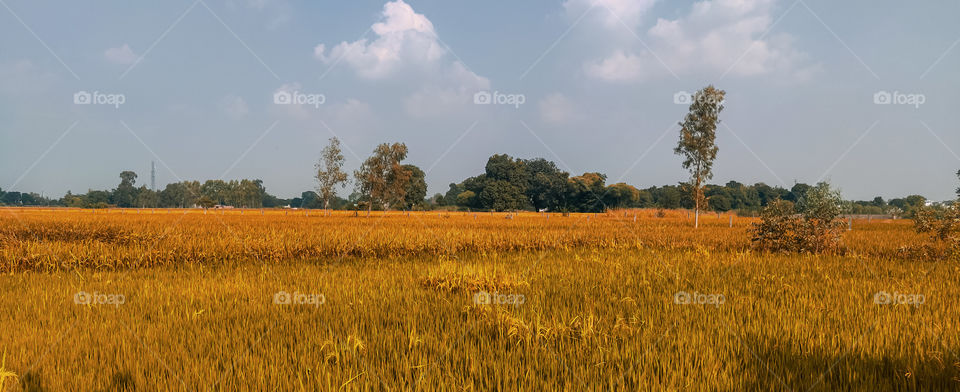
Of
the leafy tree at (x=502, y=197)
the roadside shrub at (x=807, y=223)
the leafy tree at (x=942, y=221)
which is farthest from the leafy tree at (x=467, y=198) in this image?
the leafy tree at (x=942, y=221)

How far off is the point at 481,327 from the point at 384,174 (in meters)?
41.9

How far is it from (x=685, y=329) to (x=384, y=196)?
43027 millimetres

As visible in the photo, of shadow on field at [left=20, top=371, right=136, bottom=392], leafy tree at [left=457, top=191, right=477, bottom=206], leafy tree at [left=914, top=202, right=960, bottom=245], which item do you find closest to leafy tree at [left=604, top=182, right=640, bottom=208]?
leafy tree at [left=457, top=191, right=477, bottom=206]

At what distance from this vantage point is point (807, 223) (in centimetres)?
1424

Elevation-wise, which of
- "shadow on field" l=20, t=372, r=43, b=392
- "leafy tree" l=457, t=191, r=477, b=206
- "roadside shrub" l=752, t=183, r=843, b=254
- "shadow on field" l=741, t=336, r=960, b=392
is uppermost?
"leafy tree" l=457, t=191, r=477, b=206

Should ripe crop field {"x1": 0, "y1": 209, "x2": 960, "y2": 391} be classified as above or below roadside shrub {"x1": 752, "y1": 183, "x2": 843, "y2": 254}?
below

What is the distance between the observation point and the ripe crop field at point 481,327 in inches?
142

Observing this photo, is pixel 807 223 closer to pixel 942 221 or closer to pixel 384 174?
pixel 942 221

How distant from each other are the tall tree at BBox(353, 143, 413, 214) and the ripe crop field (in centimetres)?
3465

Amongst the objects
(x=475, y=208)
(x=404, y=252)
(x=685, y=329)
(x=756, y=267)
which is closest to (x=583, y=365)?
(x=685, y=329)

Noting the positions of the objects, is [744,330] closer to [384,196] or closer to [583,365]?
[583,365]

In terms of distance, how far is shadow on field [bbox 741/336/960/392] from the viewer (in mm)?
3447

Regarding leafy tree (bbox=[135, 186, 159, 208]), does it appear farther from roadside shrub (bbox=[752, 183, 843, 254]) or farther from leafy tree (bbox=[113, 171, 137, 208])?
roadside shrub (bbox=[752, 183, 843, 254])

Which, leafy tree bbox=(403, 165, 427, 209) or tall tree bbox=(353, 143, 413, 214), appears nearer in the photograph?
tall tree bbox=(353, 143, 413, 214)
